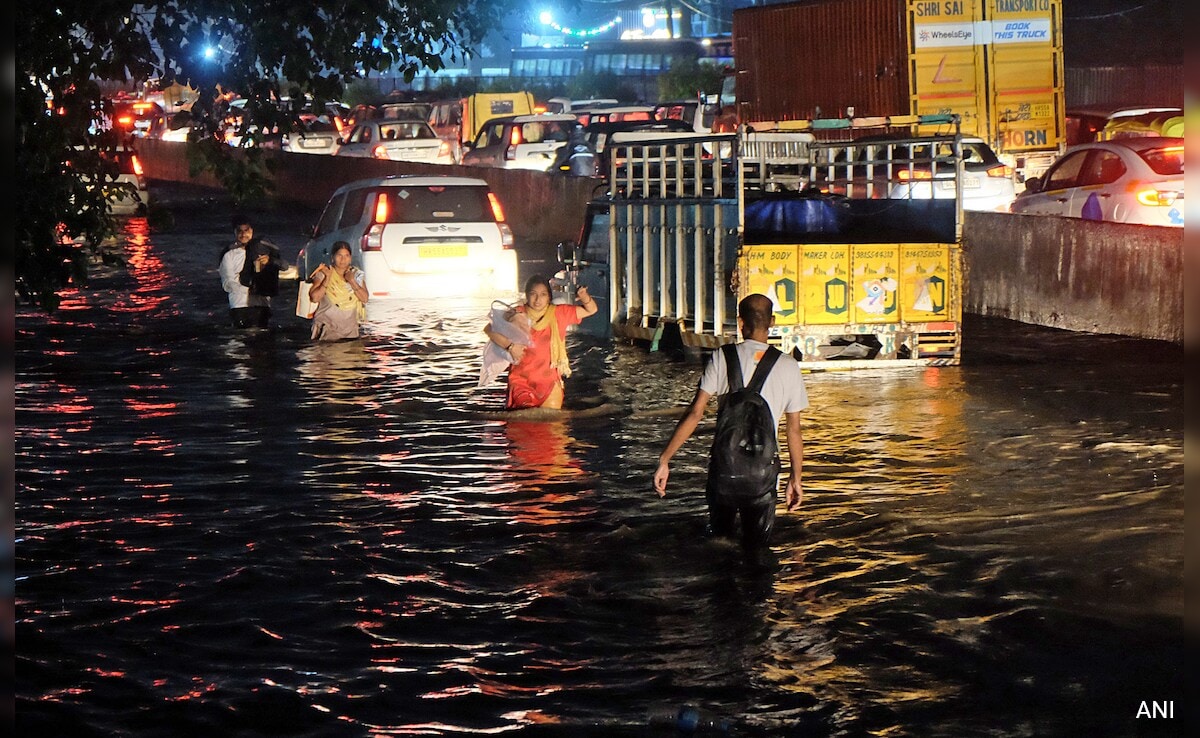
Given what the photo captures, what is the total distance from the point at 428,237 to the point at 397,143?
20.3 metres

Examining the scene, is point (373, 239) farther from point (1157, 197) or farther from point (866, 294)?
point (1157, 197)

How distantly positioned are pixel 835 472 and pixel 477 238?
32.2ft

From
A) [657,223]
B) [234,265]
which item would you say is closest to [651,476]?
[657,223]

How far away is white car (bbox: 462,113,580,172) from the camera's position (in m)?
36.1

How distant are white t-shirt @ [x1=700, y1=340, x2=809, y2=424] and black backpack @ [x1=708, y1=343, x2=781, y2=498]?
0.08 feet

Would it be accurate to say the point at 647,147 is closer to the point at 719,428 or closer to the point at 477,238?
the point at 477,238

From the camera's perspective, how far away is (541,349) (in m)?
12.7

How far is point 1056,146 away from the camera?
93.9ft

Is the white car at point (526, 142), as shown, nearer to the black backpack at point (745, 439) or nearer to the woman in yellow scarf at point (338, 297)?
the woman in yellow scarf at point (338, 297)

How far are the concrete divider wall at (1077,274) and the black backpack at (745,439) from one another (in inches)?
295

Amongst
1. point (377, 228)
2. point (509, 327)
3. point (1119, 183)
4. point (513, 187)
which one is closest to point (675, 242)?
point (509, 327)

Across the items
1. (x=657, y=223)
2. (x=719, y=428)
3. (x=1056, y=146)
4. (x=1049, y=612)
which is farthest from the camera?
(x=1056, y=146)

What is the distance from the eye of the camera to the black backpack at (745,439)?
26.8 ft

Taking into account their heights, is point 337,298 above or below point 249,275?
below
